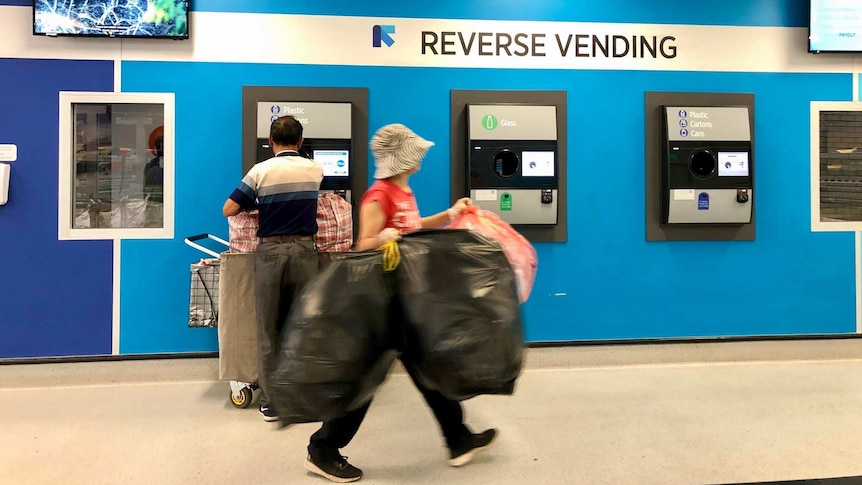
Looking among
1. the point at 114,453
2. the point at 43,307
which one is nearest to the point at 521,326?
the point at 114,453

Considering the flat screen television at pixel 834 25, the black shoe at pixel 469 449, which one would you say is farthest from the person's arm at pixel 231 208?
the flat screen television at pixel 834 25

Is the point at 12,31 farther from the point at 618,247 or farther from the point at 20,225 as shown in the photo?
the point at 618,247

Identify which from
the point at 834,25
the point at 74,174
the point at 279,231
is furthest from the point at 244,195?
the point at 834,25

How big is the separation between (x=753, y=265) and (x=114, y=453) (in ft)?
13.8

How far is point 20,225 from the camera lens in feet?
11.9

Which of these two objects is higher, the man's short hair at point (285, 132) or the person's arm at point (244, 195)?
the man's short hair at point (285, 132)

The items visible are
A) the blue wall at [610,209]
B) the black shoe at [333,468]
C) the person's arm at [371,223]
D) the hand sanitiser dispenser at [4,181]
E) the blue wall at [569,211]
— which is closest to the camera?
the person's arm at [371,223]

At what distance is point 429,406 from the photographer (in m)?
2.32

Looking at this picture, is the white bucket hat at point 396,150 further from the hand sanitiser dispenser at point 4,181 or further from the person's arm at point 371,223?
the hand sanitiser dispenser at point 4,181

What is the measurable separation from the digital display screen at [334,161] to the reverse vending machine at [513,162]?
83 centimetres

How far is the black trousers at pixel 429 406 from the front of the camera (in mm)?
2266

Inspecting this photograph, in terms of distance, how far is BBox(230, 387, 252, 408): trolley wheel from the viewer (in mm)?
3227

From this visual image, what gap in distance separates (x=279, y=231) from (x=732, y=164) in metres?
3.12

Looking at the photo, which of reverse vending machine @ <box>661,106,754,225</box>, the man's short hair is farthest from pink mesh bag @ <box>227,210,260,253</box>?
reverse vending machine @ <box>661,106,754,225</box>
